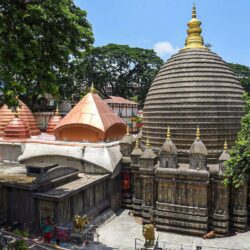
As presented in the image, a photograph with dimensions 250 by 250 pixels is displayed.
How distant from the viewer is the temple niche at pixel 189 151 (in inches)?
592

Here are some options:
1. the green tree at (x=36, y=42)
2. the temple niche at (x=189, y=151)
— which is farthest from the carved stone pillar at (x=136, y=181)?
the green tree at (x=36, y=42)

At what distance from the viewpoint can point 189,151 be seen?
15383 mm

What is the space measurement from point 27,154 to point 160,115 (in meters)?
8.51

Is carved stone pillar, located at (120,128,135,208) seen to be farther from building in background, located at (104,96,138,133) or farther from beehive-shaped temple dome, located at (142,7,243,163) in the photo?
building in background, located at (104,96,138,133)

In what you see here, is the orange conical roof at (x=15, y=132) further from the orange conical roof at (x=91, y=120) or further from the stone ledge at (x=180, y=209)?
the stone ledge at (x=180, y=209)

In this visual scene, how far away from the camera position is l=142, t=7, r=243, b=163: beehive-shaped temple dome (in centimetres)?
1616

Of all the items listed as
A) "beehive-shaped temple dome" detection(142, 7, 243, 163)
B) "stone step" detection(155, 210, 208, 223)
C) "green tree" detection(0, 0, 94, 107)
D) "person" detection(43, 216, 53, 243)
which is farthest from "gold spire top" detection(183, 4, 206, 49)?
"person" detection(43, 216, 53, 243)

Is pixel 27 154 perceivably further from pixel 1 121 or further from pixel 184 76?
pixel 184 76

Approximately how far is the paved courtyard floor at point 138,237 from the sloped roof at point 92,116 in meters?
5.57

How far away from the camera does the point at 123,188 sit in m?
18.8

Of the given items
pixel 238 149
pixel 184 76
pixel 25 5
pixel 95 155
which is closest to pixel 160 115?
pixel 184 76

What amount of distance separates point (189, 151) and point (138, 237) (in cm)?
483

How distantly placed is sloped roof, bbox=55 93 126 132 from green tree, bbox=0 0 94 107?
6.36 metres

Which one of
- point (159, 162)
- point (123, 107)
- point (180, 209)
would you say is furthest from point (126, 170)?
point (123, 107)
